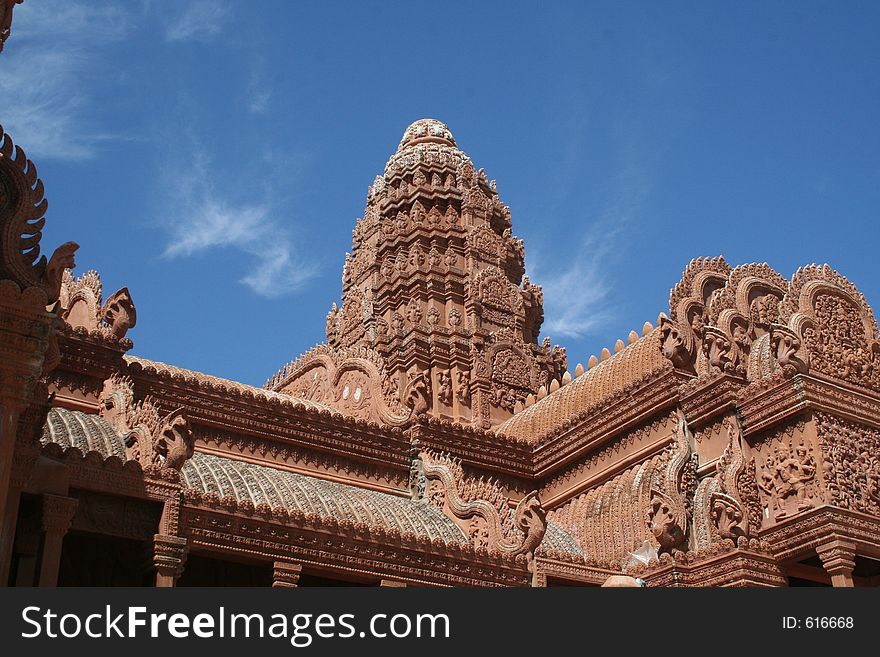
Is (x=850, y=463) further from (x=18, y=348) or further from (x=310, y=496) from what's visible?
(x=18, y=348)

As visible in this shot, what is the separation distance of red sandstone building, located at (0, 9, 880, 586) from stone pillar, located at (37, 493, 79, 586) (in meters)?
0.02

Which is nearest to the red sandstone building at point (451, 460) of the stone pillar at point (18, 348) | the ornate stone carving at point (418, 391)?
the stone pillar at point (18, 348)

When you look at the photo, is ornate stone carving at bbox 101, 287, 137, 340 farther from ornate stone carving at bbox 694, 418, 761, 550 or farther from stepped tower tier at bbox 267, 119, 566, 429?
ornate stone carving at bbox 694, 418, 761, 550

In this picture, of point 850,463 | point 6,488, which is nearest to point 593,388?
point 850,463

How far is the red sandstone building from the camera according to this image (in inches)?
483

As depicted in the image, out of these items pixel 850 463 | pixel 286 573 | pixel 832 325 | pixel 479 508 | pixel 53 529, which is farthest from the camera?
pixel 479 508

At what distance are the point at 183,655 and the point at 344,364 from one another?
1471 cm

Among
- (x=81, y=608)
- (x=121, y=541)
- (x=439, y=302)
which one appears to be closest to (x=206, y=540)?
(x=121, y=541)

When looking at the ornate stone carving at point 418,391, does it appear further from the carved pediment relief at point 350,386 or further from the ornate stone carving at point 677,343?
the ornate stone carving at point 677,343

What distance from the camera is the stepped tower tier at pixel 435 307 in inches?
992

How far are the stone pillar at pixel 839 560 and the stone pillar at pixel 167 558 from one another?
7.41m

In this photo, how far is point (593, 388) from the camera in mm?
21594

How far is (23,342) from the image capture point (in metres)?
10.4

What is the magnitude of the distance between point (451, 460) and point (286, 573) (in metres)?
5.75
